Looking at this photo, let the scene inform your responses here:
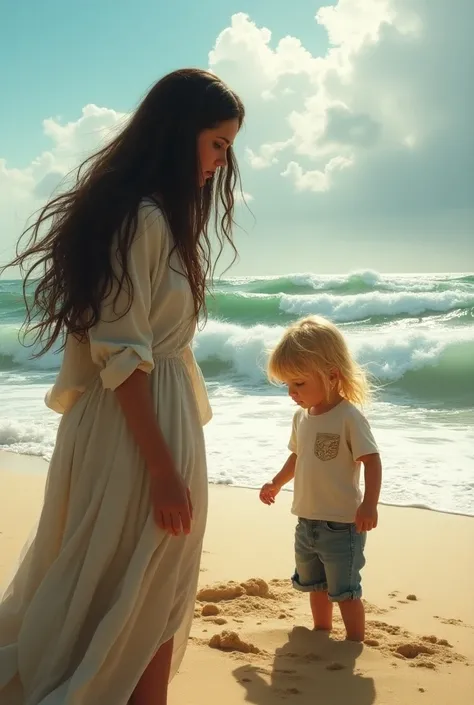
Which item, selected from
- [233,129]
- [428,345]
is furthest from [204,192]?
[428,345]

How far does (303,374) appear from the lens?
2.99 meters

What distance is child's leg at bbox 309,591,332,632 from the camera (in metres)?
3.13

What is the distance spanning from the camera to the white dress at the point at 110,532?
1979mm

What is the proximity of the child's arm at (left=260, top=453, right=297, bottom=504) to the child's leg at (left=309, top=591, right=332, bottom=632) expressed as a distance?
405 mm

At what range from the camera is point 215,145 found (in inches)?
86.2

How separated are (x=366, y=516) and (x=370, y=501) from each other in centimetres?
5

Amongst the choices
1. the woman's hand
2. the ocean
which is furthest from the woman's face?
the woman's hand

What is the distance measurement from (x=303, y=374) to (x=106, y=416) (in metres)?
1.06

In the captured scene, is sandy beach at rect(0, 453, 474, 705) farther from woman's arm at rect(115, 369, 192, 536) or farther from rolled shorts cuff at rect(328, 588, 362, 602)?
woman's arm at rect(115, 369, 192, 536)

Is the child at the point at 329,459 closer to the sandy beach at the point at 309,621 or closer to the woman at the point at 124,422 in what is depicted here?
the sandy beach at the point at 309,621

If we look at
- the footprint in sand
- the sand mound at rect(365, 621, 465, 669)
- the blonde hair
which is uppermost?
the blonde hair

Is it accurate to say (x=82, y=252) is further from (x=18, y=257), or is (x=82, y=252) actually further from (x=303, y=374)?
(x=303, y=374)

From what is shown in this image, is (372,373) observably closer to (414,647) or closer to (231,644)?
(414,647)

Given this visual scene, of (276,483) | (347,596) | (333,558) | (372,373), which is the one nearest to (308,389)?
(276,483)
